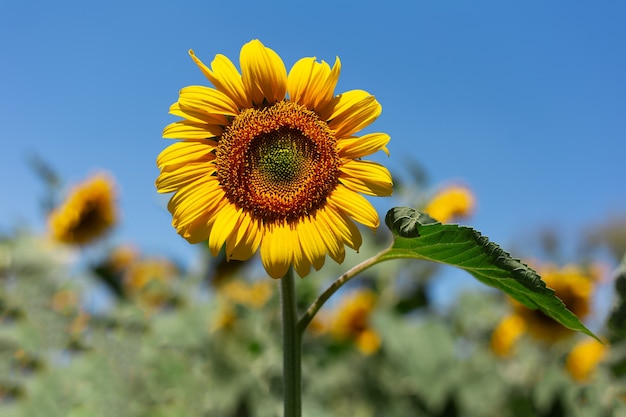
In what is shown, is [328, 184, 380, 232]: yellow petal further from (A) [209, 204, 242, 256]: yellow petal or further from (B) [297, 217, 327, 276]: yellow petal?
(A) [209, 204, 242, 256]: yellow petal

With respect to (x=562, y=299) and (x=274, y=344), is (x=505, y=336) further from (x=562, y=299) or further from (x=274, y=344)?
(x=274, y=344)

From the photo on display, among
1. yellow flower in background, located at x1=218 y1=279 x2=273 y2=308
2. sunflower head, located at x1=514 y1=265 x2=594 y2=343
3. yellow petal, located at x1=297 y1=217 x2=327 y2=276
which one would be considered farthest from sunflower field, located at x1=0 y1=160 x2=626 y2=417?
yellow petal, located at x1=297 y1=217 x2=327 y2=276

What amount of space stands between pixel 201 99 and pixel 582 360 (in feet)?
13.7

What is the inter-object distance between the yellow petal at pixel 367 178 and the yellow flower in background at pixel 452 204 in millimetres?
3235

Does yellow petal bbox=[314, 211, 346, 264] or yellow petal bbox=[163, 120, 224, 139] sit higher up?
yellow petal bbox=[163, 120, 224, 139]

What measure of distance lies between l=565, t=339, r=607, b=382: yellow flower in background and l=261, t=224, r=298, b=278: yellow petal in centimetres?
379

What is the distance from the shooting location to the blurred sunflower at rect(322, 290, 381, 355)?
5371 millimetres

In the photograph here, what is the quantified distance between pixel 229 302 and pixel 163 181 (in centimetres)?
364

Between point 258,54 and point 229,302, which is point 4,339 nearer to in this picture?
point 229,302

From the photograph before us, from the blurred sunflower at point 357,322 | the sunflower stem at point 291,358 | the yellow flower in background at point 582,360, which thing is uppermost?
the blurred sunflower at point 357,322

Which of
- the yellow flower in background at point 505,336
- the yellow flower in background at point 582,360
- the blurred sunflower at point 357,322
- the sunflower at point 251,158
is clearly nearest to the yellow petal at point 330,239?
the sunflower at point 251,158

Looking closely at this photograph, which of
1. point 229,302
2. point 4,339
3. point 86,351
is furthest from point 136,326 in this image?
point 229,302

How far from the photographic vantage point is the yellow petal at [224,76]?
157 centimetres

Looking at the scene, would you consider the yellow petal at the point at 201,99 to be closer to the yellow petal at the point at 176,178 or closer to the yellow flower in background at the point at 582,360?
the yellow petal at the point at 176,178
